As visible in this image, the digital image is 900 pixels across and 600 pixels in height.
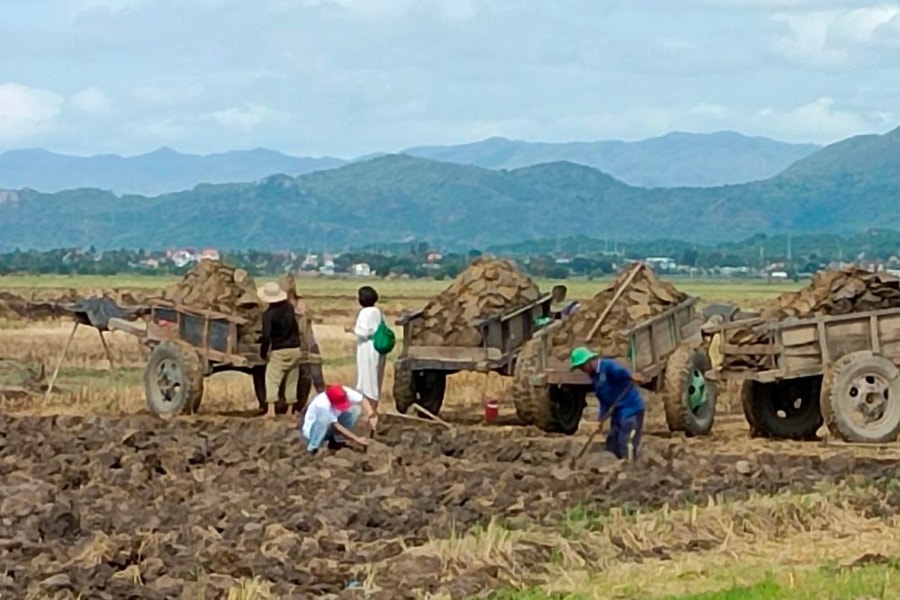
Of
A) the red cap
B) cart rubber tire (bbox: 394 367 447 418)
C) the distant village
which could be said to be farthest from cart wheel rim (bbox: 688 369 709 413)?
the distant village

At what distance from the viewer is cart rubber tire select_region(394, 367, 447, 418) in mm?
23453

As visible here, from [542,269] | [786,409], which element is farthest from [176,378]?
[542,269]

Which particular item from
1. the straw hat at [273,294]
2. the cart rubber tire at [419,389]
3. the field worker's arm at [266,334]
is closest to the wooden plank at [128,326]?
the field worker's arm at [266,334]

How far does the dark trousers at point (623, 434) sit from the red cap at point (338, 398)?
251cm

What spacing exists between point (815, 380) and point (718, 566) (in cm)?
922

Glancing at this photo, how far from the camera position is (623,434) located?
17.8 m

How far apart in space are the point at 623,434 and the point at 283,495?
3926 mm

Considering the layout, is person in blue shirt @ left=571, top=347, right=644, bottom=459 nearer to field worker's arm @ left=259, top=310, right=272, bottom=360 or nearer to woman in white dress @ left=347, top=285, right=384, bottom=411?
→ woman in white dress @ left=347, top=285, right=384, bottom=411

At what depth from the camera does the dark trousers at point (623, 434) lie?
17703 mm

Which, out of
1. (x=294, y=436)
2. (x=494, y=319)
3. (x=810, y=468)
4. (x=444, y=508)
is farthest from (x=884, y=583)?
(x=494, y=319)

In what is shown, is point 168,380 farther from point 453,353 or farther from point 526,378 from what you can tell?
point 526,378

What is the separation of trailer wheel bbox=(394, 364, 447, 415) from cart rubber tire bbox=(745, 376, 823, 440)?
13.5 feet

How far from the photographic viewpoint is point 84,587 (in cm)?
1102

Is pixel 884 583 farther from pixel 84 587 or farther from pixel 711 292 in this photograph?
pixel 711 292
